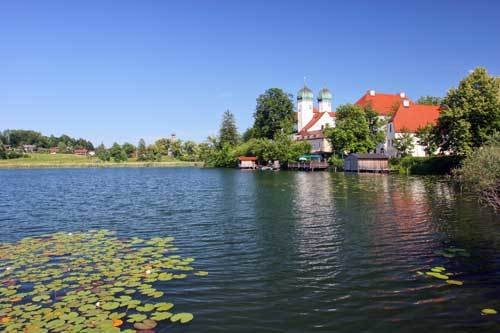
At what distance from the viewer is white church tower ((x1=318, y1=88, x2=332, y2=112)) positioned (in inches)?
4390

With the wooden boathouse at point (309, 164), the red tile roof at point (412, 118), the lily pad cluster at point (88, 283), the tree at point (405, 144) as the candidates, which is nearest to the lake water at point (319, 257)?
the lily pad cluster at point (88, 283)

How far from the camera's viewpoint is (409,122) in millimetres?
72562

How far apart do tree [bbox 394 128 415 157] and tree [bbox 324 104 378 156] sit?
8.67m

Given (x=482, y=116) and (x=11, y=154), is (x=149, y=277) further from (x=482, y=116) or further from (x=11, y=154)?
(x=11, y=154)

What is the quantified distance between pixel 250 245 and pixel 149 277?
4977 millimetres

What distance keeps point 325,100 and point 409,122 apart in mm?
41487

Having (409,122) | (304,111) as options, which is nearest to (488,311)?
(409,122)

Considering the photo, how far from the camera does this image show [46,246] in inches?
575

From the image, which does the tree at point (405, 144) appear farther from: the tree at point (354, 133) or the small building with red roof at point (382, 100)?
the small building with red roof at point (382, 100)

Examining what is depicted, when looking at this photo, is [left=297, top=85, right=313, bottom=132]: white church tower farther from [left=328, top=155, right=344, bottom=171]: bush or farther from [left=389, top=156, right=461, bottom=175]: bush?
[left=389, top=156, right=461, bottom=175]: bush

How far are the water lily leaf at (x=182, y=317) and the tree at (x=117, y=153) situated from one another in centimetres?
15980

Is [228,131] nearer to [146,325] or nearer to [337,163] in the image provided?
[337,163]

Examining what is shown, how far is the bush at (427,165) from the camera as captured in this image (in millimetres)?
51194

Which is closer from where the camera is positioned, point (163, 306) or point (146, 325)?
point (146, 325)
